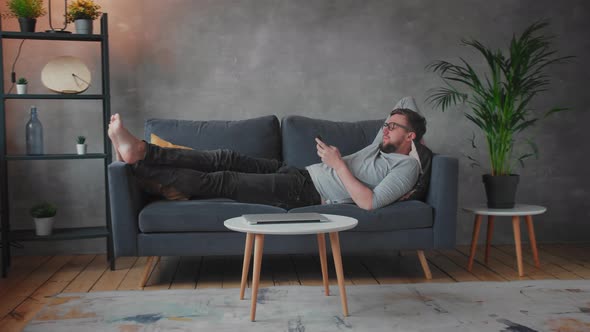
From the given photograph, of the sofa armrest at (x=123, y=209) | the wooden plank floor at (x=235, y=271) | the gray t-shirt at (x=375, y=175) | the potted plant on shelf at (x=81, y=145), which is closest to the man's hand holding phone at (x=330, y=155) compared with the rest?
the gray t-shirt at (x=375, y=175)

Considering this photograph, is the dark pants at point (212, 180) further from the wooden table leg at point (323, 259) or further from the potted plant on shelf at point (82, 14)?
the potted plant on shelf at point (82, 14)

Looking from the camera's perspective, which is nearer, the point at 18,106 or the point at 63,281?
the point at 63,281

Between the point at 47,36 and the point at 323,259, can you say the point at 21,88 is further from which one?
the point at 323,259

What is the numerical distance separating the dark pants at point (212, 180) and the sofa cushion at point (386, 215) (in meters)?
0.15

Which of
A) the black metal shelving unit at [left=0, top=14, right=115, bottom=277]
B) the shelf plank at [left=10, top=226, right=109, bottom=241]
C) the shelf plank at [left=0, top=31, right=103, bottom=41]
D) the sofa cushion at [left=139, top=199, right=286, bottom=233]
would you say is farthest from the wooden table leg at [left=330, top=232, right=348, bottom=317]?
the shelf plank at [left=0, top=31, right=103, bottom=41]

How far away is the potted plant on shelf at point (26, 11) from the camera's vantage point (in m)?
3.33

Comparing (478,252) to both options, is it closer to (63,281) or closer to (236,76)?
(236,76)

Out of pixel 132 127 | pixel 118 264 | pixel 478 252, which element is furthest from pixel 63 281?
pixel 478 252

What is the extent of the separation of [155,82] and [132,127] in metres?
0.33

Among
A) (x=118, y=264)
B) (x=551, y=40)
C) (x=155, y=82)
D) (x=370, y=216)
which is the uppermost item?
(x=551, y=40)

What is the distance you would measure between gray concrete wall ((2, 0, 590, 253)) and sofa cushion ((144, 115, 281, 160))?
1.14ft

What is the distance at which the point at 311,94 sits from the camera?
13.0 ft

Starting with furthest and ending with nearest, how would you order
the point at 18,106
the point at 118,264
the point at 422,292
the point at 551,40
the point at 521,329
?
the point at 551,40, the point at 18,106, the point at 118,264, the point at 422,292, the point at 521,329

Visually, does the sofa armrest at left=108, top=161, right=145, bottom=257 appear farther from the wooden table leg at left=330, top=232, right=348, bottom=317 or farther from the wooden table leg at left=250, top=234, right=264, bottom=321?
the wooden table leg at left=330, top=232, right=348, bottom=317
